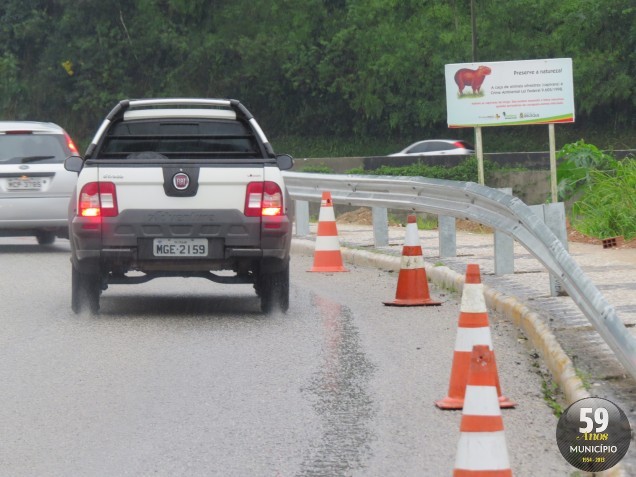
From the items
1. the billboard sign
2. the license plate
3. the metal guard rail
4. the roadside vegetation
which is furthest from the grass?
the billboard sign

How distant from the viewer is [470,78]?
2630 cm

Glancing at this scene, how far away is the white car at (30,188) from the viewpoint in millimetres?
17766

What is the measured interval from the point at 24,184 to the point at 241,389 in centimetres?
1032

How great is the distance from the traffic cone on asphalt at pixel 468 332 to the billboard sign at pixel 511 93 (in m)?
17.1

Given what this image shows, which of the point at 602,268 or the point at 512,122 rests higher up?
the point at 512,122

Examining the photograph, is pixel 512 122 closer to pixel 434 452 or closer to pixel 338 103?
pixel 434 452

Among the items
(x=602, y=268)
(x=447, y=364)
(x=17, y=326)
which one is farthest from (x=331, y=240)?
(x=447, y=364)

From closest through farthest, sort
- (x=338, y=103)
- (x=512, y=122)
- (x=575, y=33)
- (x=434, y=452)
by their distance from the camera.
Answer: (x=434, y=452)
(x=512, y=122)
(x=575, y=33)
(x=338, y=103)

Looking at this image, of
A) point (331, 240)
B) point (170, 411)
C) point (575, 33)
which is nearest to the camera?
point (170, 411)

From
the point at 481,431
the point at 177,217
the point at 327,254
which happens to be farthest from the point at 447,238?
the point at 481,431

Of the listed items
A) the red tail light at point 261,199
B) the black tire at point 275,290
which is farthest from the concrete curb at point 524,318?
the red tail light at point 261,199

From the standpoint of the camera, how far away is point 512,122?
83.5 feet

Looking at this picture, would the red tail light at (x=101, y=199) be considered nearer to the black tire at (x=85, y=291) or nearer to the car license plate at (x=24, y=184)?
the black tire at (x=85, y=291)

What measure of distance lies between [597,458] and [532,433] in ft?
3.65
